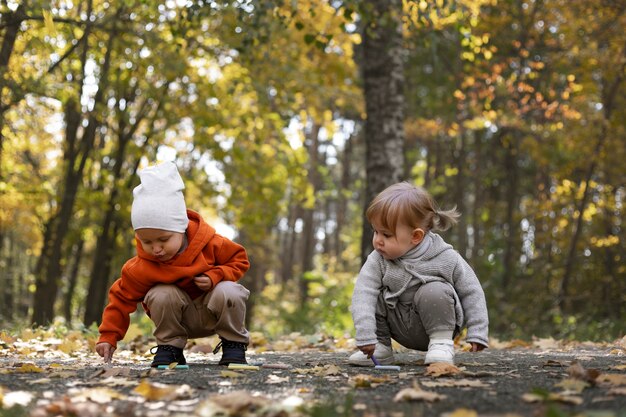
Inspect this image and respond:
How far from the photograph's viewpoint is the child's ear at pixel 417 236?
433cm

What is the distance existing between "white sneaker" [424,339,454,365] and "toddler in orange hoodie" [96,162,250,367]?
0.99 m

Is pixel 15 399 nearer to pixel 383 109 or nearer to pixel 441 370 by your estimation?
pixel 441 370

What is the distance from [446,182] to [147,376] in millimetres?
22741

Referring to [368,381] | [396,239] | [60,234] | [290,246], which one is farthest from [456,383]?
[290,246]

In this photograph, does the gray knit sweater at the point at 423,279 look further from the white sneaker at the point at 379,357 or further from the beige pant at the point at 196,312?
the beige pant at the point at 196,312

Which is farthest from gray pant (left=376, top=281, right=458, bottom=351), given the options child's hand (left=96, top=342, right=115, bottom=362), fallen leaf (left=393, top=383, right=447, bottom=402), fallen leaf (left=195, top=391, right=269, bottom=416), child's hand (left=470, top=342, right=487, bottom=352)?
fallen leaf (left=195, top=391, right=269, bottom=416)

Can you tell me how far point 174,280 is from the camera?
4234 millimetres

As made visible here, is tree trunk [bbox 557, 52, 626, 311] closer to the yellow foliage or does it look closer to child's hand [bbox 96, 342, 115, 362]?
the yellow foliage

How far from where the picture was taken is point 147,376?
12.1 feet

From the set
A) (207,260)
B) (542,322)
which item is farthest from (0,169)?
(207,260)

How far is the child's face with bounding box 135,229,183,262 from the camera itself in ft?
13.6

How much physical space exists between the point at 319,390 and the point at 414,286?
1.29m

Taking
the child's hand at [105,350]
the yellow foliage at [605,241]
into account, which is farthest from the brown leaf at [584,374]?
the yellow foliage at [605,241]

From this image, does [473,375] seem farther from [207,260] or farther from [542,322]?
[542,322]
